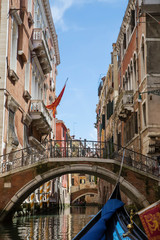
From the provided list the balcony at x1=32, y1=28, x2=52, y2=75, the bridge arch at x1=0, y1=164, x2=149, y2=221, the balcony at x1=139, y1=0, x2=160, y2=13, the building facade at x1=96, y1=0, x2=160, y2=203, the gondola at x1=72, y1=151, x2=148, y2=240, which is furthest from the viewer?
the balcony at x1=32, y1=28, x2=52, y2=75

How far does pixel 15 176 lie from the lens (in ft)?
45.6

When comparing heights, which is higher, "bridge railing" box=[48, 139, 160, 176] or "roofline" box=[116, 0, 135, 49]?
"roofline" box=[116, 0, 135, 49]

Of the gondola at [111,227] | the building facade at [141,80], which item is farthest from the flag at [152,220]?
the building facade at [141,80]

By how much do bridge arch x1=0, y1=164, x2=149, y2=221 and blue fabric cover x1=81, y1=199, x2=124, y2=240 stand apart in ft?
22.9

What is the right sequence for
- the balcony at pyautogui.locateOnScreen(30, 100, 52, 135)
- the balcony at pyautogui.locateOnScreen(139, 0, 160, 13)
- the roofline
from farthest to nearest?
the balcony at pyautogui.locateOnScreen(30, 100, 52, 135)
the roofline
the balcony at pyautogui.locateOnScreen(139, 0, 160, 13)

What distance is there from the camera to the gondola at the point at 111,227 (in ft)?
20.3

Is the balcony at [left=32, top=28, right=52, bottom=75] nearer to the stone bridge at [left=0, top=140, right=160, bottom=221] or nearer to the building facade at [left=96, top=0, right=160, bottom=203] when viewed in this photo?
the building facade at [left=96, top=0, right=160, bottom=203]

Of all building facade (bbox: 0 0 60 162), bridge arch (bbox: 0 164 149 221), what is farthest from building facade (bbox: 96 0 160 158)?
building facade (bbox: 0 0 60 162)

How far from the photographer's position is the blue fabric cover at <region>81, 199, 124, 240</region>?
6.26 m

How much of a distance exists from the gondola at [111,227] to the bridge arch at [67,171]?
266 inches

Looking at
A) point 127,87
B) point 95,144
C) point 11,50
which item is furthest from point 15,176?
point 127,87

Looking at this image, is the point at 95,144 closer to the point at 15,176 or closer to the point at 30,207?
the point at 15,176

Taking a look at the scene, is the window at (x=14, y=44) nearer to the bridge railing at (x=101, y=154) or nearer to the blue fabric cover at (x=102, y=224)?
the bridge railing at (x=101, y=154)

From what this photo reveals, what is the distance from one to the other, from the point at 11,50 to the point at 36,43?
421 cm
